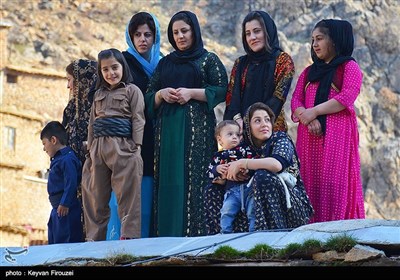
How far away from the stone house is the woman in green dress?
23.5 m

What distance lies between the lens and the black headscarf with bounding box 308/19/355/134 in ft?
34.1

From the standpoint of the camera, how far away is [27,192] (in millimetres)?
39969

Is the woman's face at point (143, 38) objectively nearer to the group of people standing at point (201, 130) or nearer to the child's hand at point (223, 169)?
the group of people standing at point (201, 130)

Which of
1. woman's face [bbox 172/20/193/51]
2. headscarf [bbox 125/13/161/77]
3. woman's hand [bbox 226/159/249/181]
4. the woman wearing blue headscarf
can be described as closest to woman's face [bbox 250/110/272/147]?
woman's hand [bbox 226/159/249/181]

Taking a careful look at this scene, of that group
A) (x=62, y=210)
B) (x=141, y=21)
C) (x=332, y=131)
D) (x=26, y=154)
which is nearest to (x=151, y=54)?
(x=141, y=21)

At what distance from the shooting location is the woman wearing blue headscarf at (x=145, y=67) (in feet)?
35.5

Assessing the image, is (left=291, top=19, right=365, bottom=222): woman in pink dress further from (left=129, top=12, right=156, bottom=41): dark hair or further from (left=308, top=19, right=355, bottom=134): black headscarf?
(left=129, top=12, right=156, bottom=41): dark hair

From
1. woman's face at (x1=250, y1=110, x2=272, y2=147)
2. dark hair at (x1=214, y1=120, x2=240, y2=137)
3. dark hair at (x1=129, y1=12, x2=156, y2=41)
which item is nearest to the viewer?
woman's face at (x1=250, y1=110, x2=272, y2=147)

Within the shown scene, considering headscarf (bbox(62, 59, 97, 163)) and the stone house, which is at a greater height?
the stone house

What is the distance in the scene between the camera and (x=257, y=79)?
34.7 feet

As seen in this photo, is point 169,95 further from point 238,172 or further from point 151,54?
point 238,172

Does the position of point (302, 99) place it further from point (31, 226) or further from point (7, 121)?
point (7, 121)

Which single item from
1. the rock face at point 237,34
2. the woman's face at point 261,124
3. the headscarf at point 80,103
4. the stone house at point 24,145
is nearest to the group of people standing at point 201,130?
the woman's face at point 261,124
